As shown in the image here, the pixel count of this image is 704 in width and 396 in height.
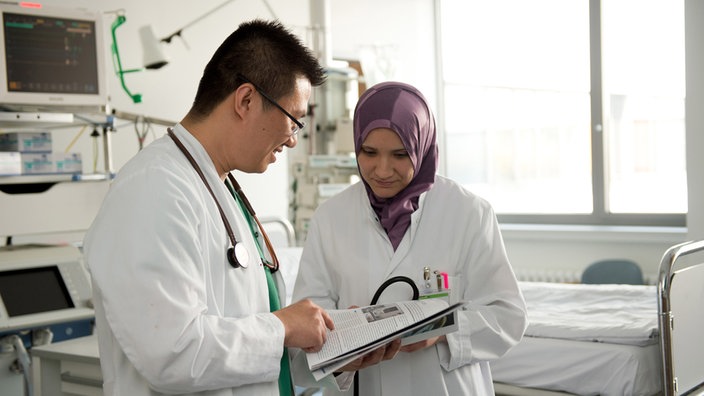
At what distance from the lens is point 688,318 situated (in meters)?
2.39

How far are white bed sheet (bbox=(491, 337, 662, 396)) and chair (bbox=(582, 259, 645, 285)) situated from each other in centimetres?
178

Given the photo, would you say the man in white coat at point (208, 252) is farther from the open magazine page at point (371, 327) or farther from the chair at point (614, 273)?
the chair at point (614, 273)

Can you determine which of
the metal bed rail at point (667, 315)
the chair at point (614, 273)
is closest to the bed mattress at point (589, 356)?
the metal bed rail at point (667, 315)

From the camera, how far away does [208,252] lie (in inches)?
43.5

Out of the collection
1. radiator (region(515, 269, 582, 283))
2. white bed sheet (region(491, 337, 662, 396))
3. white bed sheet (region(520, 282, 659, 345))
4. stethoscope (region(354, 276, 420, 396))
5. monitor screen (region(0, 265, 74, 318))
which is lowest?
radiator (region(515, 269, 582, 283))

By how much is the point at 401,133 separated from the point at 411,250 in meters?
0.27

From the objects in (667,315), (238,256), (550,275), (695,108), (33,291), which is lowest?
(550,275)

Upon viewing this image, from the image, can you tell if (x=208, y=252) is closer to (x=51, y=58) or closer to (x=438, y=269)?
(x=438, y=269)

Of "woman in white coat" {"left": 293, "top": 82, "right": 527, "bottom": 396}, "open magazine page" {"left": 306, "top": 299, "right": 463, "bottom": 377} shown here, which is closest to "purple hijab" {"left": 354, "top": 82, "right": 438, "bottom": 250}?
"woman in white coat" {"left": 293, "top": 82, "right": 527, "bottom": 396}

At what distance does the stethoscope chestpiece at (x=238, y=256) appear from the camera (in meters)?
1.14

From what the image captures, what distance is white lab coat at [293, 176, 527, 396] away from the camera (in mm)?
1532

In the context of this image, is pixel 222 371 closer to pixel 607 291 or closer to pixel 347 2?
pixel 607 291

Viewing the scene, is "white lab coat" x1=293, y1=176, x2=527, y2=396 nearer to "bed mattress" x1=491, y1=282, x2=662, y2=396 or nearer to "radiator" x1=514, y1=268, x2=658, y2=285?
"bed mattress" x1=491, y1=282, x2=662, y2=396

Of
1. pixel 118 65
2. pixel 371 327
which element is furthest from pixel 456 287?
pixel 118 65
